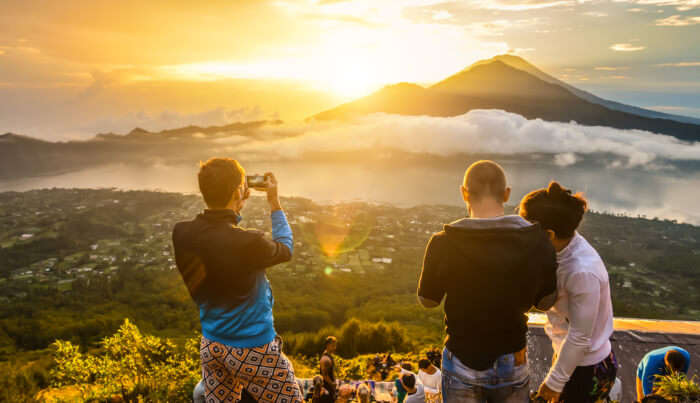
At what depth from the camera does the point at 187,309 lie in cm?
3916

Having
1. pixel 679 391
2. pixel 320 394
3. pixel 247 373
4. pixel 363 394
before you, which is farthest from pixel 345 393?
pixel 679 391

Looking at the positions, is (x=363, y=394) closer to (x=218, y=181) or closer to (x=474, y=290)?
(x=474, y=290)

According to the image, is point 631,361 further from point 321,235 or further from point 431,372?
point 321,235

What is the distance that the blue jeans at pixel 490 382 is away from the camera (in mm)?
1685

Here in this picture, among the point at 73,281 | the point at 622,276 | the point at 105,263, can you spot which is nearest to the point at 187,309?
the point at 73,281

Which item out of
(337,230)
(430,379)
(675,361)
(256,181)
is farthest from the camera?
(337,230)

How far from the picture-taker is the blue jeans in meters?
1.68

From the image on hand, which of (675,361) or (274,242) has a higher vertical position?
(274,242)

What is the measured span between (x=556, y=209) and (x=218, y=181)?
1598 millimetres

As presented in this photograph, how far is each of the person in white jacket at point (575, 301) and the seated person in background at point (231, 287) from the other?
128 cm

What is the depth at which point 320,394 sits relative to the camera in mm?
4020

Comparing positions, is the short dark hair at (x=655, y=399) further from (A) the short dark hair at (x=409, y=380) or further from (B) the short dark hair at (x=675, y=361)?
(A) the short dark hair at (x=409, y=380)

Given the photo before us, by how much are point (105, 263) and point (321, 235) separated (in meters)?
36.6

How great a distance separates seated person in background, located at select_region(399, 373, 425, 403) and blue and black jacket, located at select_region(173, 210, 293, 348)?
2616mm
